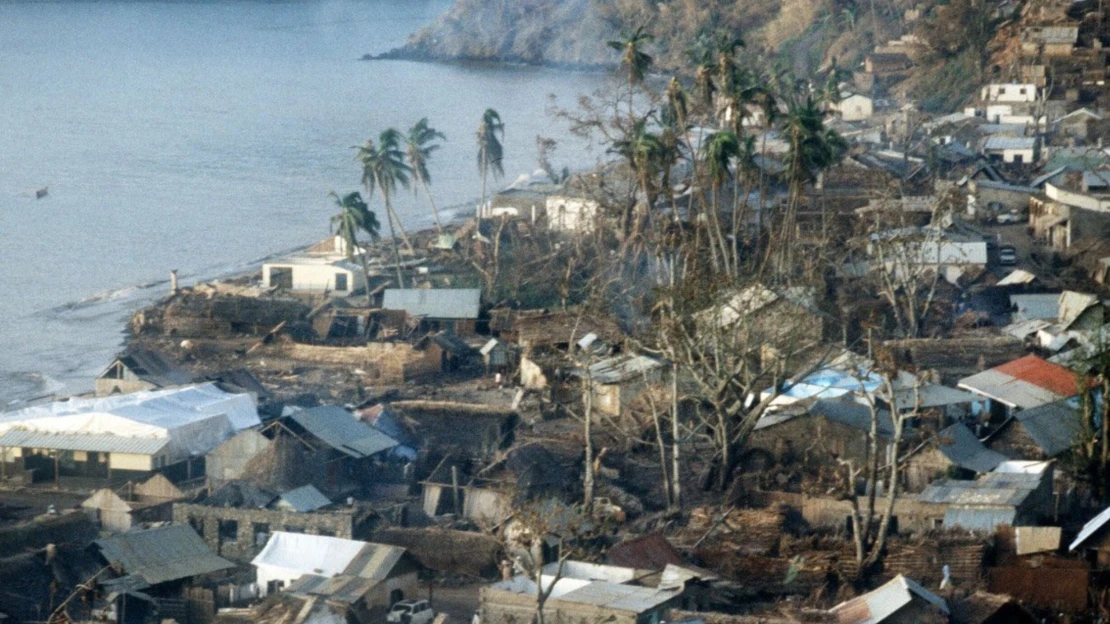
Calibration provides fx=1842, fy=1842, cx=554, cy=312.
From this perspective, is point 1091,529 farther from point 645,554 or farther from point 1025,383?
point 1025,383

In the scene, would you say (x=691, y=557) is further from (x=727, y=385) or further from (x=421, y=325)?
(x=421, y=325)

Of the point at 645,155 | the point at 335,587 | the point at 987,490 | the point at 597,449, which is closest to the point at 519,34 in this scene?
the point at 645,155

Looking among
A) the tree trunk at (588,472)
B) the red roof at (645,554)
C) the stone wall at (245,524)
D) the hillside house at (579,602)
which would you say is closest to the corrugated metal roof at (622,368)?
the tree trunk at (588,472)

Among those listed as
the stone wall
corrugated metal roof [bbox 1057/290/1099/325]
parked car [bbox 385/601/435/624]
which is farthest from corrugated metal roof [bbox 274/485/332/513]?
corrugated metal roof [bbox 1057/290/1099/325]

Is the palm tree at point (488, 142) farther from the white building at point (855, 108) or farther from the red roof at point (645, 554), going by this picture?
the red roof at point (645, 554)

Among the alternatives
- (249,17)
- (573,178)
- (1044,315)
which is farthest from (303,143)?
(249,17)

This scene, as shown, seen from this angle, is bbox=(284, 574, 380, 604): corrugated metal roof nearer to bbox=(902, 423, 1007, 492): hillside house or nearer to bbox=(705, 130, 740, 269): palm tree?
bbox=(902, 423, 1007, 492): hillside house
